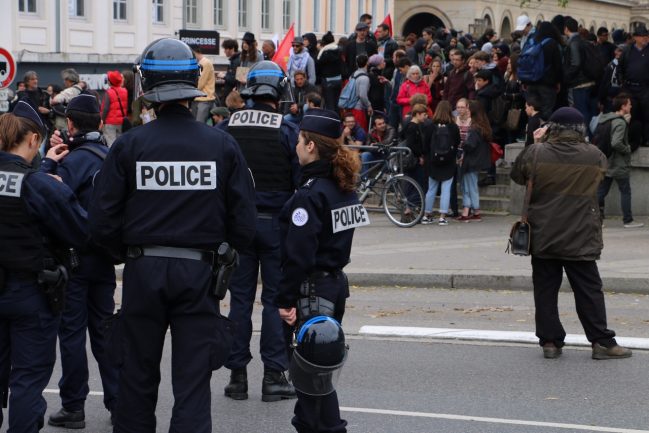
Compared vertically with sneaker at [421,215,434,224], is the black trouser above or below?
above

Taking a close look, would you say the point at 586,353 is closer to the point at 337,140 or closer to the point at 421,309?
the point at 421,309

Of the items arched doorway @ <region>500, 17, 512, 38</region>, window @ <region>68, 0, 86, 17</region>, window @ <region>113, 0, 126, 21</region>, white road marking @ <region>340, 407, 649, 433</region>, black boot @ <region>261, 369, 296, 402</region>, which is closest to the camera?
white road marking @ <region>340, 407, 649, 433</region>

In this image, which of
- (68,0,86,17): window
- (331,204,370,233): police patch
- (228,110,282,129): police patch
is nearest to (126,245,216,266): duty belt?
(331,204,370,233): police patch

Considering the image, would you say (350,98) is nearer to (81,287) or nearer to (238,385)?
(238,385)

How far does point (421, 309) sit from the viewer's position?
12.1m

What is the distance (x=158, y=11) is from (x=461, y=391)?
33394mm

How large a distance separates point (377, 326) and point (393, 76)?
11.0 m

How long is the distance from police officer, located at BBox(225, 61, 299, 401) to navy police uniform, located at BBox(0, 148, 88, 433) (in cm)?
185

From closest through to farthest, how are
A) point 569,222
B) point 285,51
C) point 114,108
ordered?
point 569,222 → point 114,108 → point 285,51

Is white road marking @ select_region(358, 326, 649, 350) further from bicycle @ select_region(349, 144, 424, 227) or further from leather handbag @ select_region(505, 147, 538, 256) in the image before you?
bicycle @ select_region(349, 144, 424, 227)

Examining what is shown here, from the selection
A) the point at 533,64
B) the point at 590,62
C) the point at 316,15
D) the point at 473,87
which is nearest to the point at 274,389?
the point at 533,64

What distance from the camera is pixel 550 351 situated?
9461 mm

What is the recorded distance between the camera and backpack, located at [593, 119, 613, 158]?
1658cm

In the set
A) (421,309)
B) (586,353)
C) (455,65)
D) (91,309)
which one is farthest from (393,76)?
(91,309)
